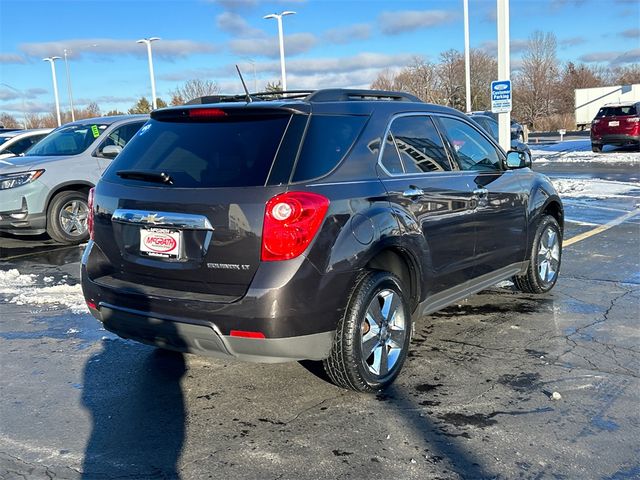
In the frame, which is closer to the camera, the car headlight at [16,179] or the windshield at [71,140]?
the car headlight at [16,179]

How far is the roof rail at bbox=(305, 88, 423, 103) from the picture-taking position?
4034mm

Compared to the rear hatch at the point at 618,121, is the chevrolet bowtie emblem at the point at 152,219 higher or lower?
lower

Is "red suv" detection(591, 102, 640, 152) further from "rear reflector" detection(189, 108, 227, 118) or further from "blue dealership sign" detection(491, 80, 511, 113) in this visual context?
"rear reflector" detection(189, 108, 227, 118)

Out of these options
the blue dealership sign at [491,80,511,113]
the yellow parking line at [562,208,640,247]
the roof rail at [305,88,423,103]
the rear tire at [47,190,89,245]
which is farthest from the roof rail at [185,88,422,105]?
the blue dealership sign at [491,80,511,113]

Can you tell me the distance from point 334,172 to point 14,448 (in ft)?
7.63

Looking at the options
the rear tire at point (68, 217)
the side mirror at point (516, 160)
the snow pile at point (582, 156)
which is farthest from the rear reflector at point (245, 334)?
the snow pile at point (582, 156)

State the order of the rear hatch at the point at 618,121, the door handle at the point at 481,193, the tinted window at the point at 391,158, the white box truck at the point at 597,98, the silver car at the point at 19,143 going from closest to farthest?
the tinted window at the point at 391,158 < the door handle at the point at 481,193 < the silver car at the point at 19,143 < the rear hatch at the point at 618,121 < the white box truck at the point at 597,98

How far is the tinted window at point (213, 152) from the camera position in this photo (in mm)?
3596

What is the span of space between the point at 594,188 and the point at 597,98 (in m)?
37.4

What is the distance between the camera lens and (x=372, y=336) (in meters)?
3.94

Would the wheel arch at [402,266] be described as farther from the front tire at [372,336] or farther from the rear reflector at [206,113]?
the rear reflector at [206,113]

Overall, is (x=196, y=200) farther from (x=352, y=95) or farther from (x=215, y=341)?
(x=352, y=95)

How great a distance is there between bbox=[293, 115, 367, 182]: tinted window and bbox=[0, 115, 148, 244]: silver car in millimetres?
6004

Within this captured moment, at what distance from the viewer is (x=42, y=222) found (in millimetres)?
9305
